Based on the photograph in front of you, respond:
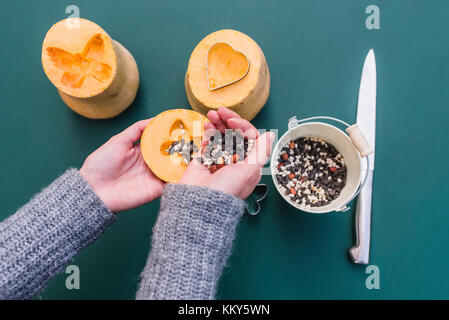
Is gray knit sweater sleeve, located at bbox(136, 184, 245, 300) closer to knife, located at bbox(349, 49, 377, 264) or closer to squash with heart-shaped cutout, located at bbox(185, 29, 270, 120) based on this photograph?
squash with heart-shaped cutout, located at bbox(185, 29, 270, 120)

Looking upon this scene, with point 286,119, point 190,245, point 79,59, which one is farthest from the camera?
point 286,119

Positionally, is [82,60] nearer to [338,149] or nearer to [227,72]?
[227,72]

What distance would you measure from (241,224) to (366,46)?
1.67 feet

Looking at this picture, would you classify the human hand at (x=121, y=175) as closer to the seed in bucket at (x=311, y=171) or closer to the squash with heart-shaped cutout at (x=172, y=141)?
the squash with heart-shaped cutout at (x=172, y=141)

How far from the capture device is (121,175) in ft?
2.23

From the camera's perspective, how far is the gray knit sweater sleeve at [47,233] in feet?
1.78

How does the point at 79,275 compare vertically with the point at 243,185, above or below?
below

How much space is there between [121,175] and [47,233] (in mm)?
177

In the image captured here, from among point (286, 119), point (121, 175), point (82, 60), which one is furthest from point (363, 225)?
point (82, 60)

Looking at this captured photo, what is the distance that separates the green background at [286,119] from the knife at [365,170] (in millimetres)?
26

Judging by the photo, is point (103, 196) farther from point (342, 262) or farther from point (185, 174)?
point (342, 262)

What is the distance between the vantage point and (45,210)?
1.88ft

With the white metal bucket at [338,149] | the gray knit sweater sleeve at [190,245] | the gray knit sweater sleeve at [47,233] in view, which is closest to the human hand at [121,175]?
the gray knit sweater sleeve at [47,233]

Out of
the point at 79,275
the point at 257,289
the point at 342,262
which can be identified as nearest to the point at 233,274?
the point at 257,289
